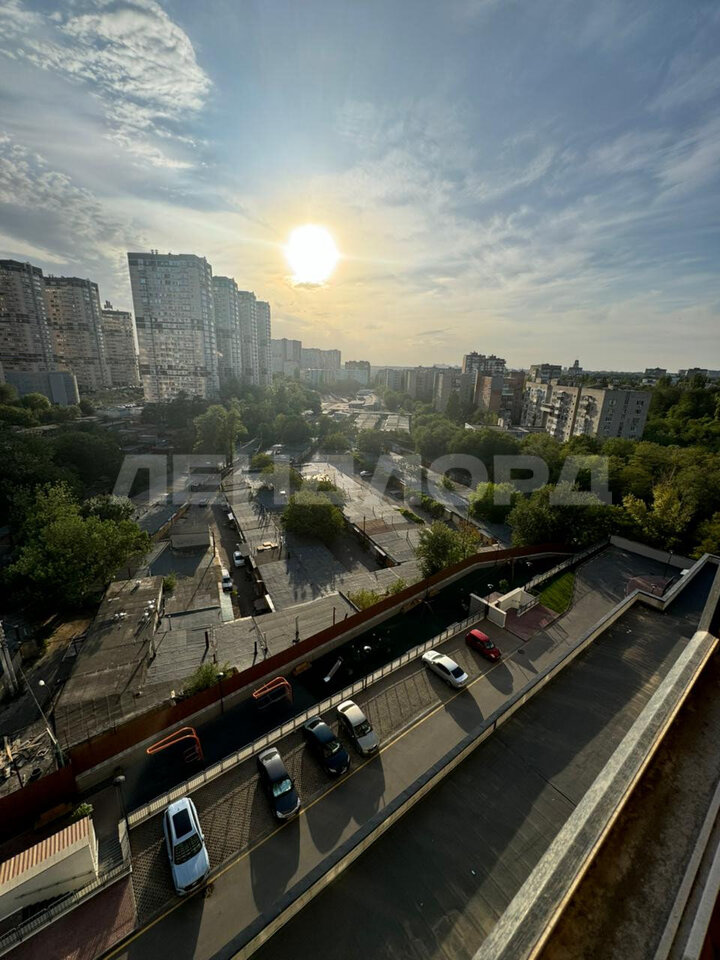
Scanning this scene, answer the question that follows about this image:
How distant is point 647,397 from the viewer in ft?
118

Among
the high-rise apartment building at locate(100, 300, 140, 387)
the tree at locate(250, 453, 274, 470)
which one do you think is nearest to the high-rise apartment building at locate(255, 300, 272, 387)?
the high-rise apartment building at locate(100, 300, 140, 387)

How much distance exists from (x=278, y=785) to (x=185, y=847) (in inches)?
57.6

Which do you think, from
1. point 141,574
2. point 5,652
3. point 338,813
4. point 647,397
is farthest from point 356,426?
point 338,813

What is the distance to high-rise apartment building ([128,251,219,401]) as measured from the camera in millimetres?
46094

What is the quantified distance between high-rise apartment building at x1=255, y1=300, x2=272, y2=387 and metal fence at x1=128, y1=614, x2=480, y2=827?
67.8 metres

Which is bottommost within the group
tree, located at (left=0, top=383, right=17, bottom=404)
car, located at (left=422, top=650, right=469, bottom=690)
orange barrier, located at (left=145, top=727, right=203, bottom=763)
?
orange barrier, located at (left=145, top=727, right=203, bottom=763)

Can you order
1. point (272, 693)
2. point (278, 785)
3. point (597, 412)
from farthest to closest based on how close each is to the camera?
point (597, 412) < point (272, 693) < point (278, 785)

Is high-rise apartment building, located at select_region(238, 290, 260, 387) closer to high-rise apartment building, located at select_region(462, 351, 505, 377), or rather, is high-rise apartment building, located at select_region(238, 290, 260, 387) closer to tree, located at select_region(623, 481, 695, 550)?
high-rise apartment building, located at select_region(462, 351, 505, 377)

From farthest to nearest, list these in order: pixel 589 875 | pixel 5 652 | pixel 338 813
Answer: pixel 5 652, pixel 338 813, pixel 589 875

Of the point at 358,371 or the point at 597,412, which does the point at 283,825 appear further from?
the point at 358,371

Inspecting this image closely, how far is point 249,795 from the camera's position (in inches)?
258

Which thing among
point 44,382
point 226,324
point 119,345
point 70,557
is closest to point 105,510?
point 70,557

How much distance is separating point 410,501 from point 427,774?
22.5 meters

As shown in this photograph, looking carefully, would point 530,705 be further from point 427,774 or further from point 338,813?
point 338,813
